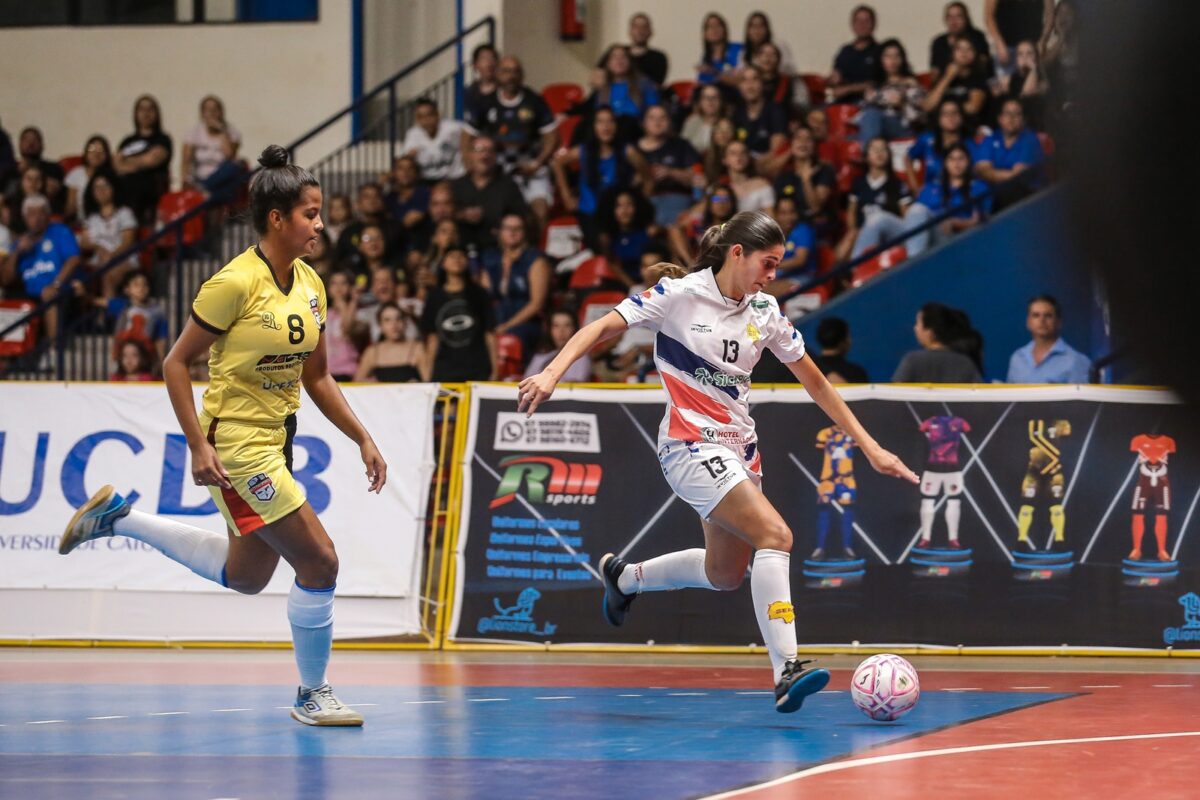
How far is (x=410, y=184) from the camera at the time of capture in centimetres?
1636

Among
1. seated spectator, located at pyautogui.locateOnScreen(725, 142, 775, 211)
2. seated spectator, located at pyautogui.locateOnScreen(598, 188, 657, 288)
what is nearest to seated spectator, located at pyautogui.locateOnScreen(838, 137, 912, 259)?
seated spectator, located at pyautogui.locateOnScreen(725, 142, 775, 211)

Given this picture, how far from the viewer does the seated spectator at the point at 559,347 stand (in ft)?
43.5

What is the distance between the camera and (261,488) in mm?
6453

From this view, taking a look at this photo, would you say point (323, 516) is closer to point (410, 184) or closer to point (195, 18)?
point (410, 184)

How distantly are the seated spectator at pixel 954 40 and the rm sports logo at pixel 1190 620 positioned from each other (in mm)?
6966

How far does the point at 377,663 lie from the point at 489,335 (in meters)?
4.76

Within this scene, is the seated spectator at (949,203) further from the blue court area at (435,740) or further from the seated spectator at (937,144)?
the blue court area at (435,740)

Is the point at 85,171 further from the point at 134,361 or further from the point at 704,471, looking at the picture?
the point at 704,471

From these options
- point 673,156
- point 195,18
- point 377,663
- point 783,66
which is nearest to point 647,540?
point 377,663

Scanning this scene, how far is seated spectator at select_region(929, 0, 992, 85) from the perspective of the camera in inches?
602

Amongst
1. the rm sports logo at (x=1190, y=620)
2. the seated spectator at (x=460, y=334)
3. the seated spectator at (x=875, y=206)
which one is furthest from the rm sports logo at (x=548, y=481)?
the seated spectator at (x=875, y=206)

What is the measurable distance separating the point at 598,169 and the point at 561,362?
974cm

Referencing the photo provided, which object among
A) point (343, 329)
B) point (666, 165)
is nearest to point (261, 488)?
point (343, 329)

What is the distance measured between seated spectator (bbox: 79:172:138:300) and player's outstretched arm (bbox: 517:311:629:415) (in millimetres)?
11406
